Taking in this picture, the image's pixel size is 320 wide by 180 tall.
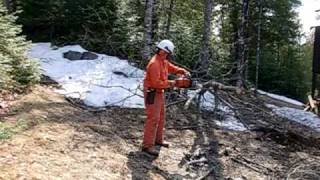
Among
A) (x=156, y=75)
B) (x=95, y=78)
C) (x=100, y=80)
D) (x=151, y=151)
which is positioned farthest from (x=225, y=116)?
(x=156, y=75)

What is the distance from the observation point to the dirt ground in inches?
261

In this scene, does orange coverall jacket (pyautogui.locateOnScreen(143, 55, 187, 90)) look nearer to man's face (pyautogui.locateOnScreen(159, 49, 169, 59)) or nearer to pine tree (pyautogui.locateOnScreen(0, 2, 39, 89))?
man's face (pyautogui.locateOnScreen(159, 49, 169, 59))

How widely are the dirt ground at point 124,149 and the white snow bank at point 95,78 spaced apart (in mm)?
587

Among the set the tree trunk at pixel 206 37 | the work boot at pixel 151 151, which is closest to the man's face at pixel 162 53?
the work boot at pixel 151 151

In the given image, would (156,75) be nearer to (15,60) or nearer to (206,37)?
(15,60)

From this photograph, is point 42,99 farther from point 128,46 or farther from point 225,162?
point 128,46

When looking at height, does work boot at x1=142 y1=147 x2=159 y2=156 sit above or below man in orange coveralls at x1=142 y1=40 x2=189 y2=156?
below

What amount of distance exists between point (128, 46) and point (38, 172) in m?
9.33

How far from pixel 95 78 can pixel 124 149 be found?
4.83 metres

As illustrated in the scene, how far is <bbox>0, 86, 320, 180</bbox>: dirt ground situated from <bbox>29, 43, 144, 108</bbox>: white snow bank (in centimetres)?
59

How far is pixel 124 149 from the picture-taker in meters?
7.88

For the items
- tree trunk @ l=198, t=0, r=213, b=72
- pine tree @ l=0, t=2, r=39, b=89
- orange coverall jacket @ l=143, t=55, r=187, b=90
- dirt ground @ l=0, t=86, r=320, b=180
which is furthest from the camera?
tree trunk @ l=198, t=0, r=213, b=72

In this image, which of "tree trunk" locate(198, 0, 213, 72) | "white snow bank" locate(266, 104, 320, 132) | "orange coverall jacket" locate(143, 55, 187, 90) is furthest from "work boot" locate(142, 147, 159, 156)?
"white snow bank" locate(266, 104, 320, 132)

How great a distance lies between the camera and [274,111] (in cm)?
1434
